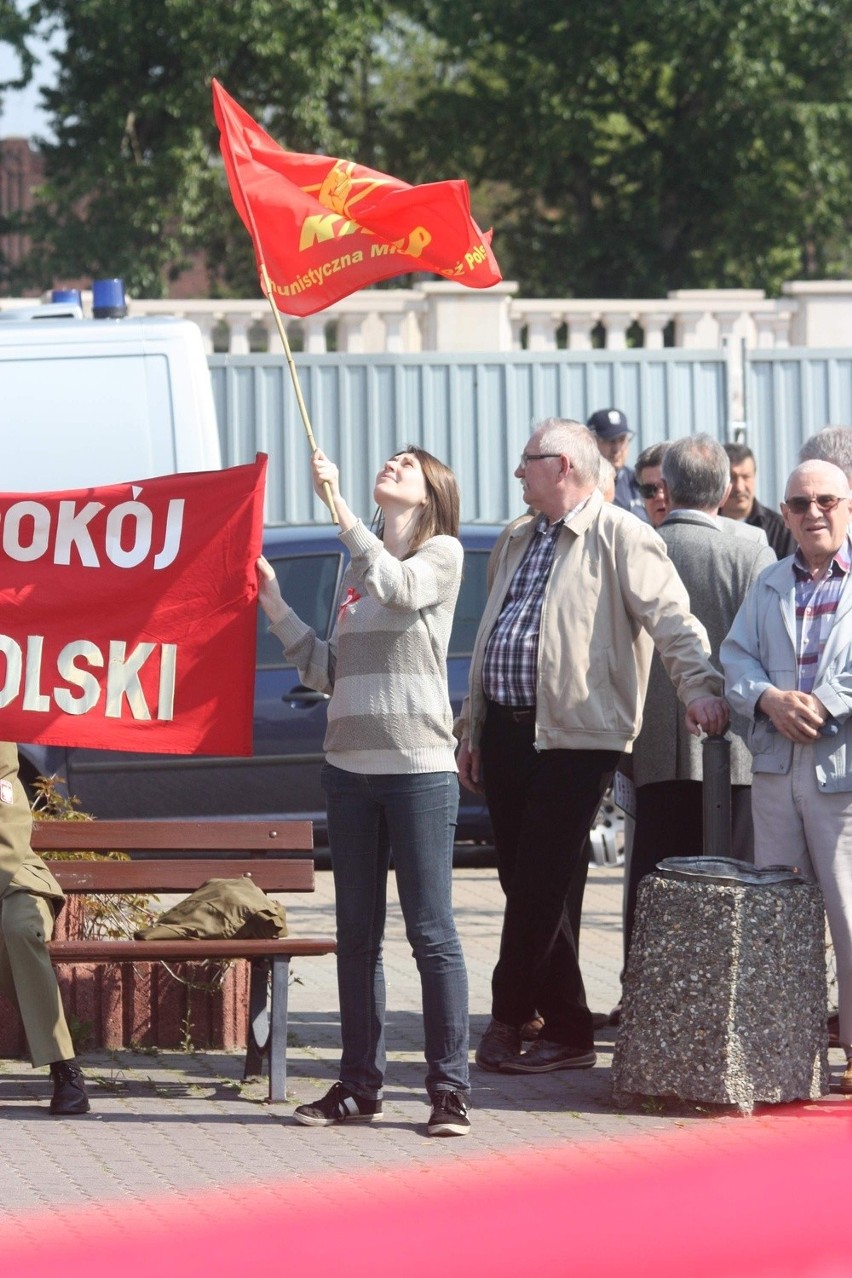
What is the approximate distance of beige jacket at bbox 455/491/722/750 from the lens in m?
5.91

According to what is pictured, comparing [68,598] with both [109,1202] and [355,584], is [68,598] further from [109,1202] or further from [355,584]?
[109,1202]

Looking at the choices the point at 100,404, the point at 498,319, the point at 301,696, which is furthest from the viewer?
the point at 498,319

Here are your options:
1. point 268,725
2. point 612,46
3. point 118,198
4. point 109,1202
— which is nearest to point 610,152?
point 612,46

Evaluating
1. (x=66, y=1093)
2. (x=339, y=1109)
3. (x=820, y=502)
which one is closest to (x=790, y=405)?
(x=820, y=502)

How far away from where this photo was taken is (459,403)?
50.5ft

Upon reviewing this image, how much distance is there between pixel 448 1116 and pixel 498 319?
11961mm

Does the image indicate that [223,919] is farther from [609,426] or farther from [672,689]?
[609,426]

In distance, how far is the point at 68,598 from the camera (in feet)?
19.7

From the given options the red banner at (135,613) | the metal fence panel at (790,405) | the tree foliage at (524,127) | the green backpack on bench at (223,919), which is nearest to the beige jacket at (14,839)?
the red banner at (135,613)

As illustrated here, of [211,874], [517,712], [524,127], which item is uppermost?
[524,127]

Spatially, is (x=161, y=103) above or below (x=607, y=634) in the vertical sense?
above

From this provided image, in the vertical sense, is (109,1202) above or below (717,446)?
below

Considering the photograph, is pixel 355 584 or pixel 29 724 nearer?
pixel 355 584

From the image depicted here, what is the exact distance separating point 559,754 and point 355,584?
1033 millimetres
